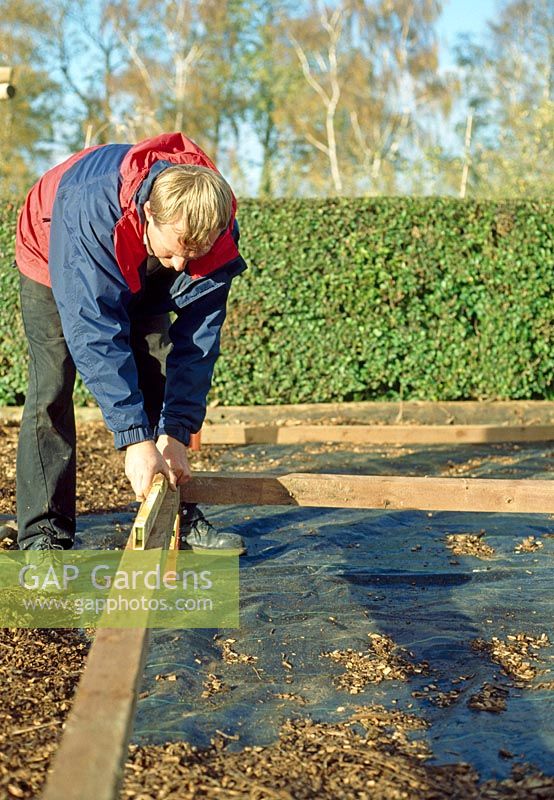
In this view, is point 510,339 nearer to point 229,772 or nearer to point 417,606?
point 417,606

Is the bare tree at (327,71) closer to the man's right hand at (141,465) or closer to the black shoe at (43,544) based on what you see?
the black shoe at (43,544)

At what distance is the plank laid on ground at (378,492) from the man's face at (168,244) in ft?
3.49

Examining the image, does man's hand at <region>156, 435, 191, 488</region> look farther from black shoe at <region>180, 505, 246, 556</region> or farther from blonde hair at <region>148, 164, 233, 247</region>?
blonde hair at <region>148, 164, 233, 247</region>

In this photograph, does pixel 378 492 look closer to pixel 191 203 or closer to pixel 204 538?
pixel 204 538

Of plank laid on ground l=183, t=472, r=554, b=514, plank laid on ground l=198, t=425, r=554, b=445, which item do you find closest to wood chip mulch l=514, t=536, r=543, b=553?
plank laid on ground l=183, t=472, r=554, b=514

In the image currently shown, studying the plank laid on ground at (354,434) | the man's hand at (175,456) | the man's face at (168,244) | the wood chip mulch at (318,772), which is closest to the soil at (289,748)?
the wood chip mulch at (318,772)

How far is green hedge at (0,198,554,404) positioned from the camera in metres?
7.69

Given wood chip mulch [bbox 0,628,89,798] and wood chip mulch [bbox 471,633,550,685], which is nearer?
wood chip mulch [bbox 0,628,89,798]

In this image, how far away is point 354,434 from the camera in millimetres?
6785

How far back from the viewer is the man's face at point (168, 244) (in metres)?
2.54

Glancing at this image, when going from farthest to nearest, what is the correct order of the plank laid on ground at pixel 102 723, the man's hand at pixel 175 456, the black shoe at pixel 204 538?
the black shoe at pixel 204 538
the man's hand at pixel 175 456
the plank laid on ground at pixel 102 723

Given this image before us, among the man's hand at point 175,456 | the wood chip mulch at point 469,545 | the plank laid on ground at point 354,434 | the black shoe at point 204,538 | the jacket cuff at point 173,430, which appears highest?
the jacket cuff at point 173,430

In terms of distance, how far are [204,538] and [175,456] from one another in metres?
0.75
